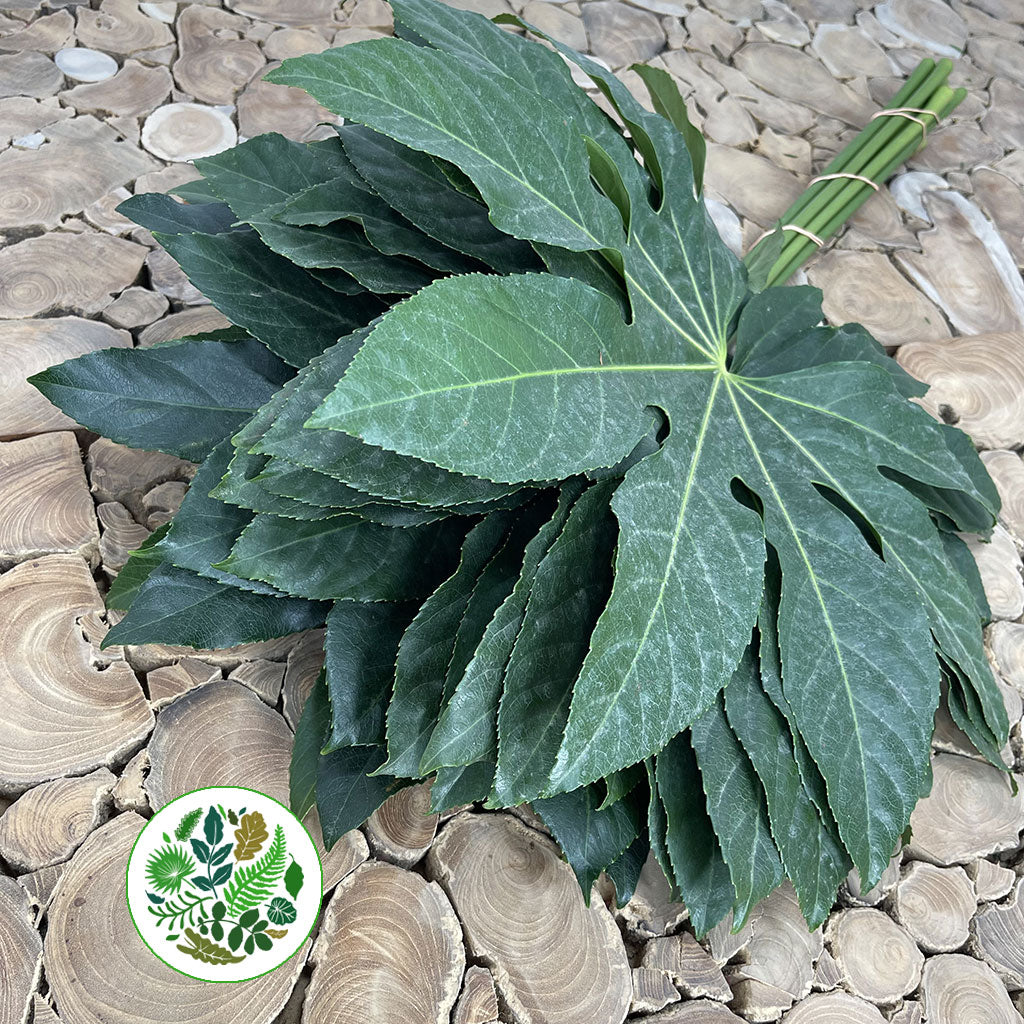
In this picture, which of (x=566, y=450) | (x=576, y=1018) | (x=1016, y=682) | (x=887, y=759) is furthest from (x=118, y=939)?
(x=1016, y=682)

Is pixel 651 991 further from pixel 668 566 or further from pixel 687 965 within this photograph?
pixel 668 566

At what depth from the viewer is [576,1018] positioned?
2.28 ft

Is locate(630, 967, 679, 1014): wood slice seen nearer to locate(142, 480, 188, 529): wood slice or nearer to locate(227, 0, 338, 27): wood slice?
locate(142, 480, 188, 529): wood slice

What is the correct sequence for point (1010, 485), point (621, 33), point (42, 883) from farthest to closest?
1. point (621, 33)
2. point (1010, 485)
3. point (42, 883)

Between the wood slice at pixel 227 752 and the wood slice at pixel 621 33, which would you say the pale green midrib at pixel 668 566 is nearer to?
the wood slice at pixel 227 752

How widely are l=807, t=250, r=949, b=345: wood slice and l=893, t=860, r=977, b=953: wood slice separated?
26.6 inches

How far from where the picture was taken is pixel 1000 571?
103cm

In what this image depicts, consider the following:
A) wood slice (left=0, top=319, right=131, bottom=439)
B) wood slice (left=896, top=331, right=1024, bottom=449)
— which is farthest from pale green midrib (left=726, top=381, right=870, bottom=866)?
wood slice (left=0, top=319, right=131, bottom=439)

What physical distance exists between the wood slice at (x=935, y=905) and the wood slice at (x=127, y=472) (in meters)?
0.75

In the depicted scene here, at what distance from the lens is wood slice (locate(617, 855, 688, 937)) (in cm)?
75

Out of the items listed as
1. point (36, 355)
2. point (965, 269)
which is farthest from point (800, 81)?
point (36, 355)

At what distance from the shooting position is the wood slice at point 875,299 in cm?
123

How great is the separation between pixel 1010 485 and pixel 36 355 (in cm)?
108

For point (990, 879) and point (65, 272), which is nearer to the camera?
point (990, 879)
